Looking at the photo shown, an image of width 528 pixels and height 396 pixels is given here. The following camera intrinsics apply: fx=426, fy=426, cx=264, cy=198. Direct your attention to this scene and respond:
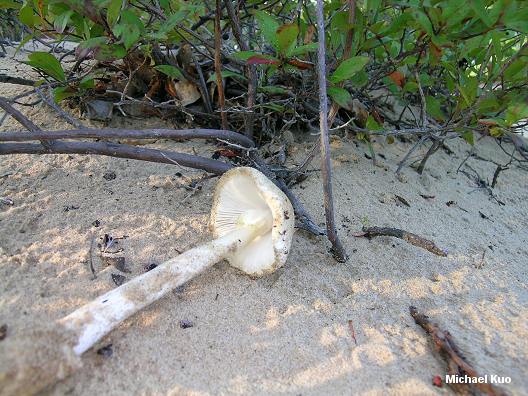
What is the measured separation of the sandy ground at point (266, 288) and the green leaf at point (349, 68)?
0.69m

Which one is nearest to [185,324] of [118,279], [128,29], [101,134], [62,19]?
[118,279]

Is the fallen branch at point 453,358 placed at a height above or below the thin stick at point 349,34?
below

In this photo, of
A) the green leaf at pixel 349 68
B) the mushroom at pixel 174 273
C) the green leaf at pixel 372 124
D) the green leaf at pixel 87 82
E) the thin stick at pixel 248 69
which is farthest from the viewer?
the green leaf at pixel 372 124

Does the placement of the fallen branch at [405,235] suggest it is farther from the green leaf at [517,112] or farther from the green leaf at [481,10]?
the green leaf at [481,10]

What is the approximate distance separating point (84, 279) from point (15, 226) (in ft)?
1.47

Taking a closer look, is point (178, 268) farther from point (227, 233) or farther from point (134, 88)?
point (134, 88)

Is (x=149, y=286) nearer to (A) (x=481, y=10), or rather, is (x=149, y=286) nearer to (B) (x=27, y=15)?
(B) (x=27, y=15)

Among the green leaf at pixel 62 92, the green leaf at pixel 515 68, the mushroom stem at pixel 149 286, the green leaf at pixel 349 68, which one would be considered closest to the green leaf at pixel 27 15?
the green leaf at pixel 62 92

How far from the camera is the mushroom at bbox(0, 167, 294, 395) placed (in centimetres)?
112

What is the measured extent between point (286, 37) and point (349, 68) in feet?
1.01

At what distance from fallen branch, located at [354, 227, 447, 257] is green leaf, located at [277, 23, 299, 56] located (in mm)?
897

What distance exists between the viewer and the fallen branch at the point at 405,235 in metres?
1.91

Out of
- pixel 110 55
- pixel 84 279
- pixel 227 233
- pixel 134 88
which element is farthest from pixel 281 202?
pixel 134 88

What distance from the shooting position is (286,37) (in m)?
1.53
